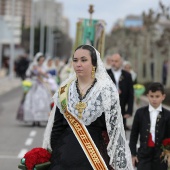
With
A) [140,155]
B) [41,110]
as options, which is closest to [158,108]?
[140,155]

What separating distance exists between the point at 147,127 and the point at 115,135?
77.4 inches

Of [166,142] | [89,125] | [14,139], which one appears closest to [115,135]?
[89,125]

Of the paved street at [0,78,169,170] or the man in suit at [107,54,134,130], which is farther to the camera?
the paved street at [0,78,169,170]

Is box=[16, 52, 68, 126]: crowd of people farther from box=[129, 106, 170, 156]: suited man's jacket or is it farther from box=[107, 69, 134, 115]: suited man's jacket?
box=[129, 106, 170, 156]: suited man's jacket

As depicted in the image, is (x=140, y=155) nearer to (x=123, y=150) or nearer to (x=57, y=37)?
(x=123, y=150)

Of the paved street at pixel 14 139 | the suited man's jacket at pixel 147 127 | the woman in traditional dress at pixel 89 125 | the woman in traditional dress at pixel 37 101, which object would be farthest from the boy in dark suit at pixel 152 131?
the woman in traditional dress at pixel 37 101

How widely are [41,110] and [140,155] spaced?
9748mm

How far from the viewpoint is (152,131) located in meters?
7.32

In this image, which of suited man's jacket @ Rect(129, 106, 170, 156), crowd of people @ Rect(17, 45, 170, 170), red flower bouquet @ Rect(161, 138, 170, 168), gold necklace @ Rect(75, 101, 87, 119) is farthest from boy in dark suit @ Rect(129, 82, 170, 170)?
gold necklace @ Rect(75, 101, 87, 119)

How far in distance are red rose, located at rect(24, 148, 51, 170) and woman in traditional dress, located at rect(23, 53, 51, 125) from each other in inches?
445

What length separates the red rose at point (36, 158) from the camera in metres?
5.31

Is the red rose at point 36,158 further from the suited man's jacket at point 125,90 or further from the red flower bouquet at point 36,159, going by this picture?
the suited man's jacket at point 125,90

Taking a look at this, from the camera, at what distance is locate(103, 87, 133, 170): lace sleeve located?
17.5ft

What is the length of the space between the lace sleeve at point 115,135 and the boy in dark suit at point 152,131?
1.87 meters
